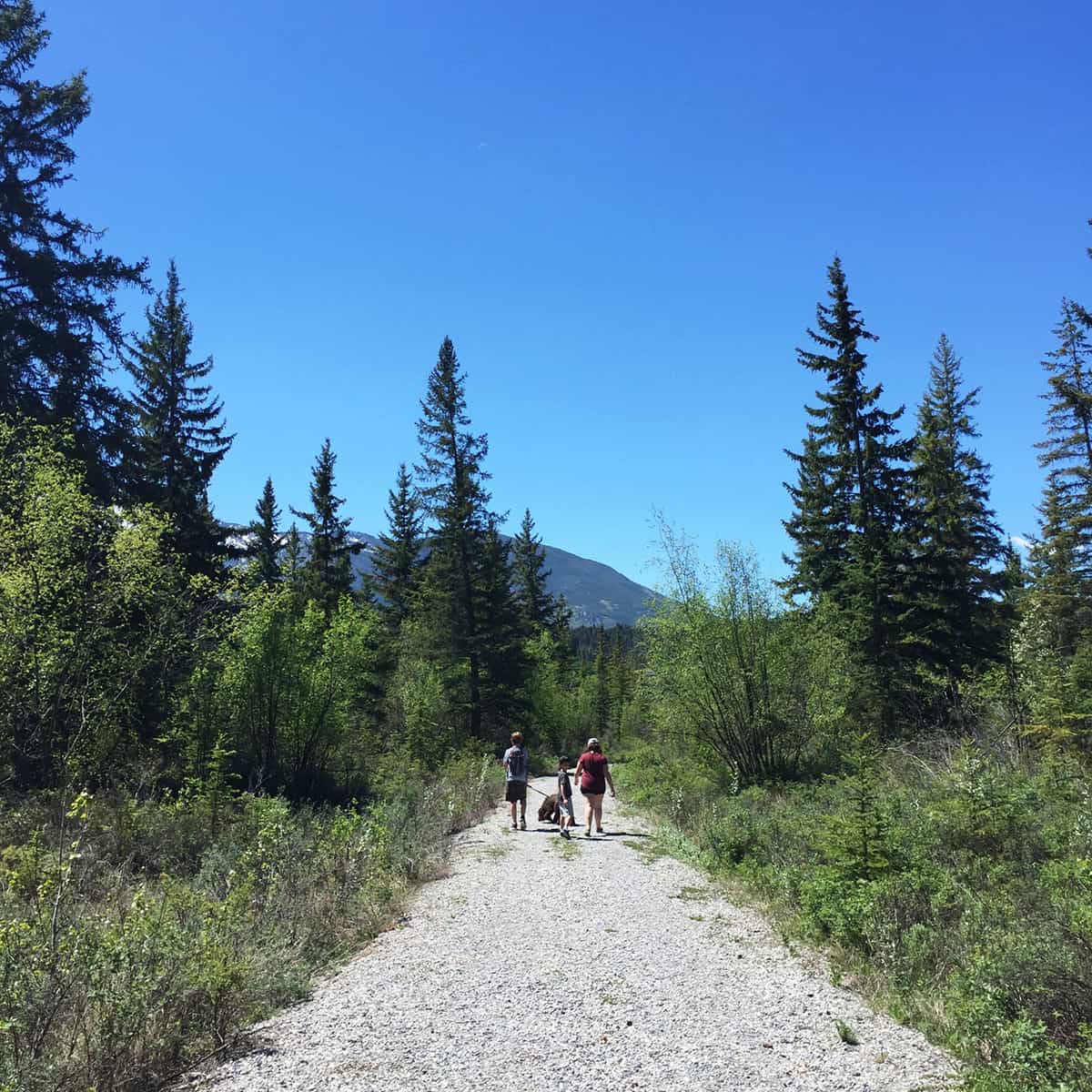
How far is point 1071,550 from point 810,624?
13182 mm

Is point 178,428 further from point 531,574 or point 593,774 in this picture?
point 531,574

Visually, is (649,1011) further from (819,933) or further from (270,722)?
(270,722)

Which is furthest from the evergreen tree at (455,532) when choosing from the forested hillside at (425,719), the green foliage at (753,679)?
the green foliage at (753,679)

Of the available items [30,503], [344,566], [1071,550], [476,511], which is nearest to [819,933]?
[30,503]

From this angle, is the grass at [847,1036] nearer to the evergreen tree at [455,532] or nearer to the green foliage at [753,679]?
the green foliage at [753,679]

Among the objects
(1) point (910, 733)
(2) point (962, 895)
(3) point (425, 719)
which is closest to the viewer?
(2) point (962, 895)

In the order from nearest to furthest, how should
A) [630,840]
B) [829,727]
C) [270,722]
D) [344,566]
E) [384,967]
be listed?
1. [384,967]
2. [630,840]
3. [829,727]
4. [270,722]
5. [344,566]

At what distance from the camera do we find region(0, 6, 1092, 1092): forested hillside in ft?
16.0

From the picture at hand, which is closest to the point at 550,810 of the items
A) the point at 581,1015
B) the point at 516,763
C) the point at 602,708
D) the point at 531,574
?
the point at 516,763

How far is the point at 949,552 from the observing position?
2128 centimetres

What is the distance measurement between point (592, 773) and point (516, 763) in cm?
180

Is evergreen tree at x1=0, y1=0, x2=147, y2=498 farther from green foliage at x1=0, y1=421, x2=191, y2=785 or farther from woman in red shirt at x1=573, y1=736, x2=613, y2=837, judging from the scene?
woman in red shirt at x1=573, y1=736, x2=613, y2=837

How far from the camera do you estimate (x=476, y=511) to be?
31.3 meters

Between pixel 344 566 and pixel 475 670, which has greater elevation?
pixel 344 566
